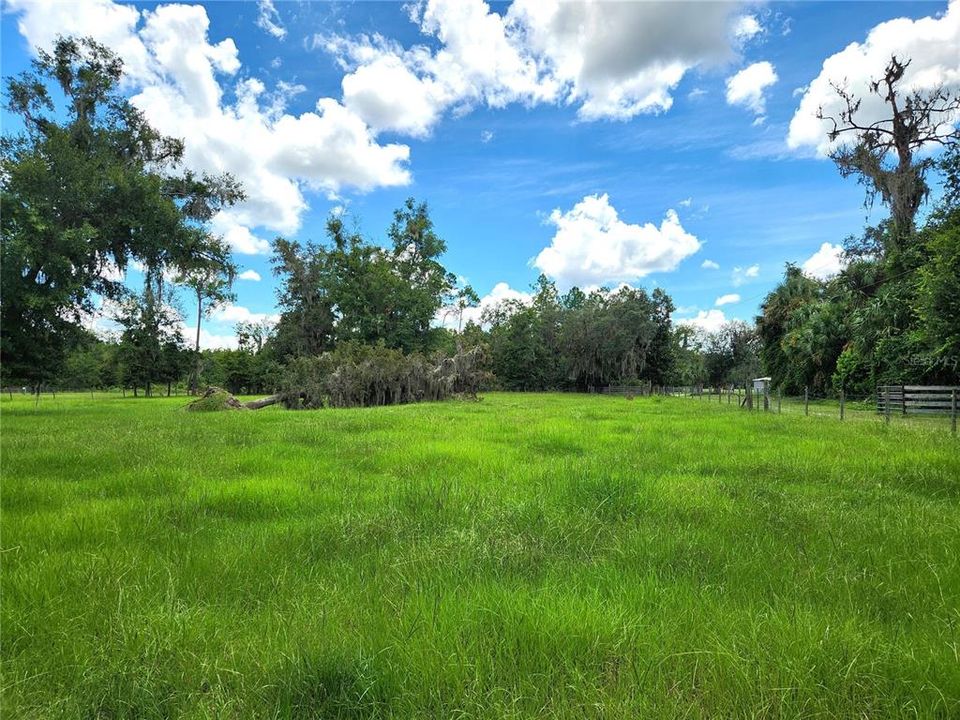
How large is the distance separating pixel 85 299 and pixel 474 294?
1876 inches

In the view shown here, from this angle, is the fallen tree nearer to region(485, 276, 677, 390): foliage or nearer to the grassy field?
region(485, 276, 677, 390): foliage

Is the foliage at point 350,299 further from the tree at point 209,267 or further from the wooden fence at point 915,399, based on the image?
the wooden fence at point 915,399

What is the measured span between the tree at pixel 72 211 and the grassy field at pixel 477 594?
45.6 feet

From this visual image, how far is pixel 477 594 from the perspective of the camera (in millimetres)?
3244

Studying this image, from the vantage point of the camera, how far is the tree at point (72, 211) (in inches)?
670

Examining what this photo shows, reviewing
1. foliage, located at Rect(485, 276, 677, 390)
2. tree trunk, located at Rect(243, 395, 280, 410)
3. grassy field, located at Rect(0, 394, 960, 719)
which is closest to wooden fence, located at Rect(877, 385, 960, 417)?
grassy field, located at Rect(0, 394, 960, 719)

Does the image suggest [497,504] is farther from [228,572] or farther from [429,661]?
[429,661]

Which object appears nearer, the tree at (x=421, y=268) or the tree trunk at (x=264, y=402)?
the tree trunk at (x=264, y=402)

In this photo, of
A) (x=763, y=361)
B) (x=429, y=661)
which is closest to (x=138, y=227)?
(x=429, y=661)

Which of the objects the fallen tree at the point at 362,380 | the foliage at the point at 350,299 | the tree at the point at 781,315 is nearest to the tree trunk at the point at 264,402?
the fallen tree at the point at 362,380

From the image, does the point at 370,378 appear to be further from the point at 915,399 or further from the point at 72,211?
the point at 915,399

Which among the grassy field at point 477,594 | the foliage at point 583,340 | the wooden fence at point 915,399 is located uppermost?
the foliage at point 583,340

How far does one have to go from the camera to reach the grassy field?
237 centimetres

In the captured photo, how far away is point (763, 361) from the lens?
49.4 m
